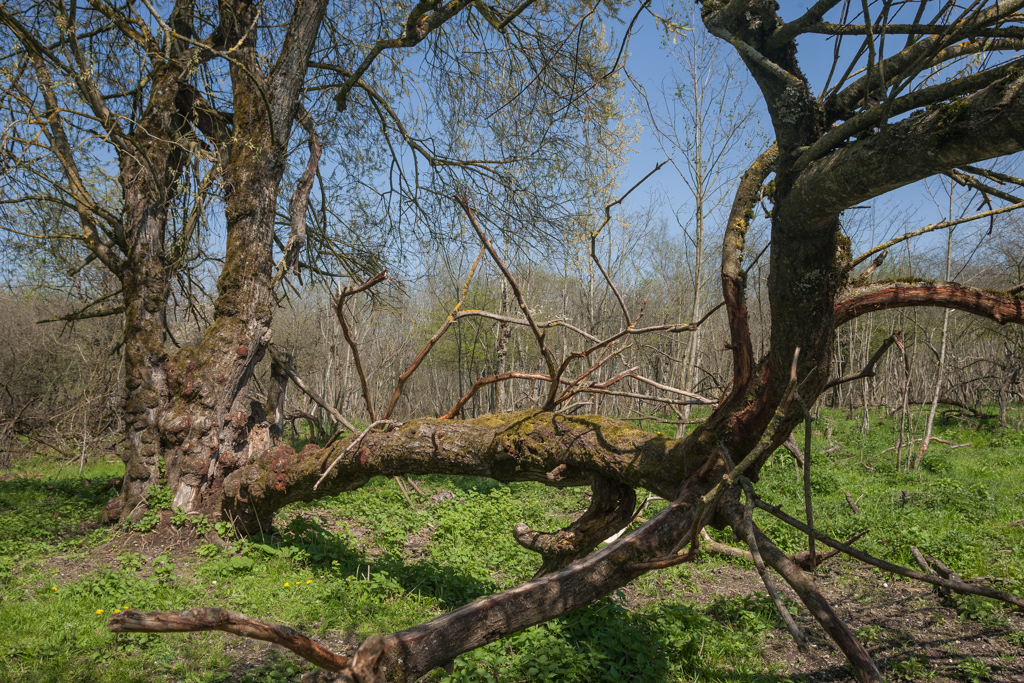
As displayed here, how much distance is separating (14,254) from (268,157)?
2989 millimetres

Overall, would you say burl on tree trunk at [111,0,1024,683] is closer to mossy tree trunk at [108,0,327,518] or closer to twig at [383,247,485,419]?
twig at [383,247,485,419]

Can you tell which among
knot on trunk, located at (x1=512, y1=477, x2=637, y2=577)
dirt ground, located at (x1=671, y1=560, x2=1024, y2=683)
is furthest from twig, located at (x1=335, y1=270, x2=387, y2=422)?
dirt ground, located at (x1=671, y1=560, x2=1024, y2=683)

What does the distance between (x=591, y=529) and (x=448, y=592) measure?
1.76 meters

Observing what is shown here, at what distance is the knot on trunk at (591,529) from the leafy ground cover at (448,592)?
0.61 metres

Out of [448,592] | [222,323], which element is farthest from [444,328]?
[222,323]

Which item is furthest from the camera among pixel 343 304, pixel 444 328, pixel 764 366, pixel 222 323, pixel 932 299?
pixel 222 323

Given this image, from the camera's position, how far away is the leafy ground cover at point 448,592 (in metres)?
3.09

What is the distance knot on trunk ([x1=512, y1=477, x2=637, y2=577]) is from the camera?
9.52 feet

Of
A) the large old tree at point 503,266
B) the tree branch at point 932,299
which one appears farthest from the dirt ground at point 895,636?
the tree branch at point 932,299

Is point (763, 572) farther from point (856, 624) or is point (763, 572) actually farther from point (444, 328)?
point (856, 624)

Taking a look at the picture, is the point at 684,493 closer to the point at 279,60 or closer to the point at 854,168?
the point at 854,168

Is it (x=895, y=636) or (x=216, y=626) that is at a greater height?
(x=216, y=626)

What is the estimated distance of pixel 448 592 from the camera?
4.17m

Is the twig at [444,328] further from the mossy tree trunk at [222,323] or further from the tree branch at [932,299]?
the mossy tree trunk at [222,323]
